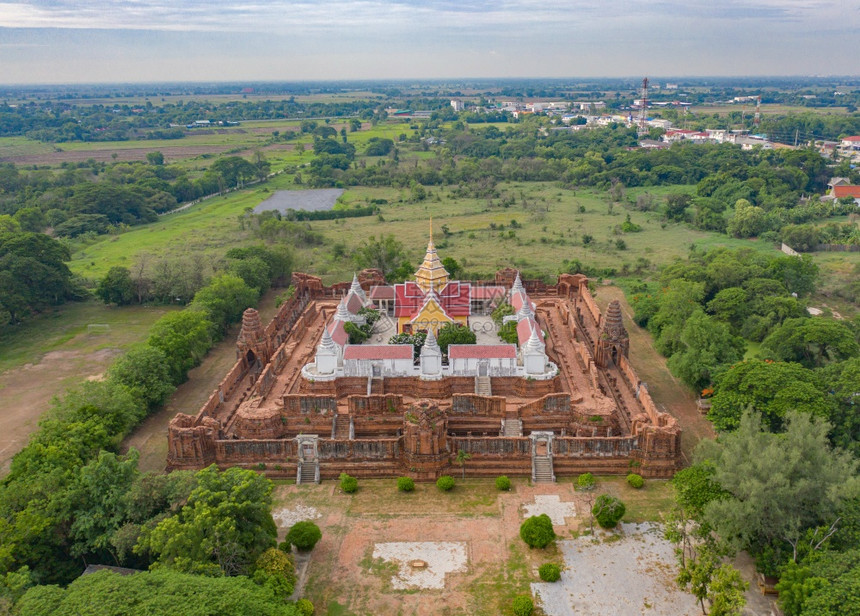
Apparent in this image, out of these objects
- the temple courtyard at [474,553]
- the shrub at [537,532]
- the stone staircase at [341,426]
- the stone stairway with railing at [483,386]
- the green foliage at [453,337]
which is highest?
the green foliage at [453,337]

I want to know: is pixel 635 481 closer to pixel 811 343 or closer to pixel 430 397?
pixel 430 397

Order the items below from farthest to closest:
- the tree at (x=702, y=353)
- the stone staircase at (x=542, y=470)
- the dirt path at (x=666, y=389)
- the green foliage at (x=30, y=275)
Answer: the green foliage at (x=30, y=275)
the tree at (x=702, y=353)
the dirt path at (x=666, y=389)
the stone staircase at (x=542, y=470)

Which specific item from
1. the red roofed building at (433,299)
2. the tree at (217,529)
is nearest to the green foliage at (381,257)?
the red roofed building at (433,299)

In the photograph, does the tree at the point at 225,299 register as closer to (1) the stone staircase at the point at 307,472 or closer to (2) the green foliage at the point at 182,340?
(2) the green foliage at the point at 182,340

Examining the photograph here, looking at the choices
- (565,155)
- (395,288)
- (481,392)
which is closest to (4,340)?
(395,288)

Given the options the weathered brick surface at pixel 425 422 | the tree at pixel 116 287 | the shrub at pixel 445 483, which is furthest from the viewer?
the tree at pixel 116 287

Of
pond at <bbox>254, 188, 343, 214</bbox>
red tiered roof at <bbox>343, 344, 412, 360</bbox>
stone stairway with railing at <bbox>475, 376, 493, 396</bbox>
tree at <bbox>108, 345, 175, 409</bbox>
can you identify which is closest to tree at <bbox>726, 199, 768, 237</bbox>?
stone stairway with railing at <bbox>475, 376, 493, 396</bbox>
